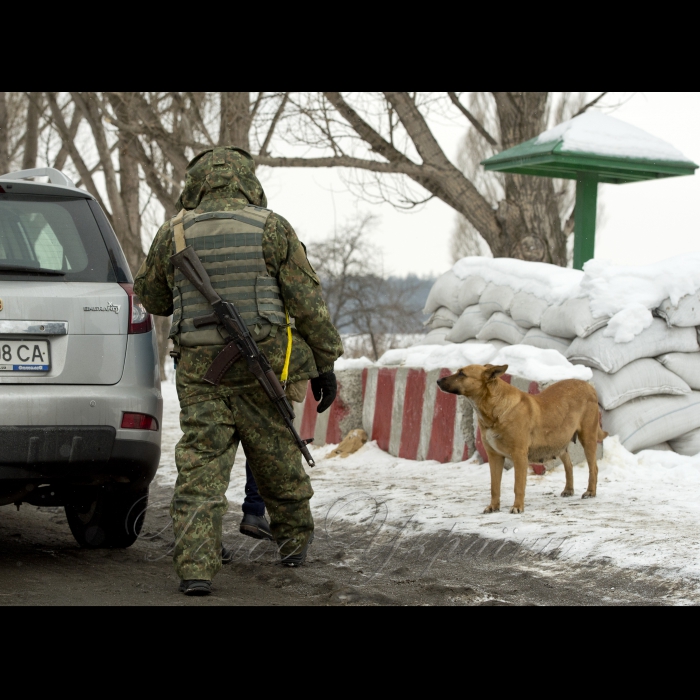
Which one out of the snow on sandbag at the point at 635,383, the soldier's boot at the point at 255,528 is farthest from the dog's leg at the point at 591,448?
the soldier's boot at the point at 255,528

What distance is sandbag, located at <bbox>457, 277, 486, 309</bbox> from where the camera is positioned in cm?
968

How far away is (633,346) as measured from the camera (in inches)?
303

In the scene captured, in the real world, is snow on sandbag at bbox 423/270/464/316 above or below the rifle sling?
above

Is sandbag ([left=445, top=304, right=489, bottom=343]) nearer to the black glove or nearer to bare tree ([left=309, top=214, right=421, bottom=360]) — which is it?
the black glove

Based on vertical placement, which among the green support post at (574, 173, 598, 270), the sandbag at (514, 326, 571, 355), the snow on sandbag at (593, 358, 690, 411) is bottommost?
the snow on sandbag at (593, 358, 690, 411)

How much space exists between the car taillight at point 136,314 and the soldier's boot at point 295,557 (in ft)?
4.21

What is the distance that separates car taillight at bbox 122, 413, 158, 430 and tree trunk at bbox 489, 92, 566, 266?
440 inches

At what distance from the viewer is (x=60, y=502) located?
484 centimetres

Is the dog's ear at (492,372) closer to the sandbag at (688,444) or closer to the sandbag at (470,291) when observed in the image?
the sandbag at (688,444)

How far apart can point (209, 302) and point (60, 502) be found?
143 centimetres

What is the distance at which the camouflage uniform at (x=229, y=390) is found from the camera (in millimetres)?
4129

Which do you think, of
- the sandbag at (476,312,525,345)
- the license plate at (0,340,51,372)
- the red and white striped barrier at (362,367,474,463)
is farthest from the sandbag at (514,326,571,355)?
the license plate at (0,340,51,372)

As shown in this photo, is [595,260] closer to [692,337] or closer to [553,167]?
[692,337]

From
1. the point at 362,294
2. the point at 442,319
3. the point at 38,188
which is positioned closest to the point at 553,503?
the point at 38,188
